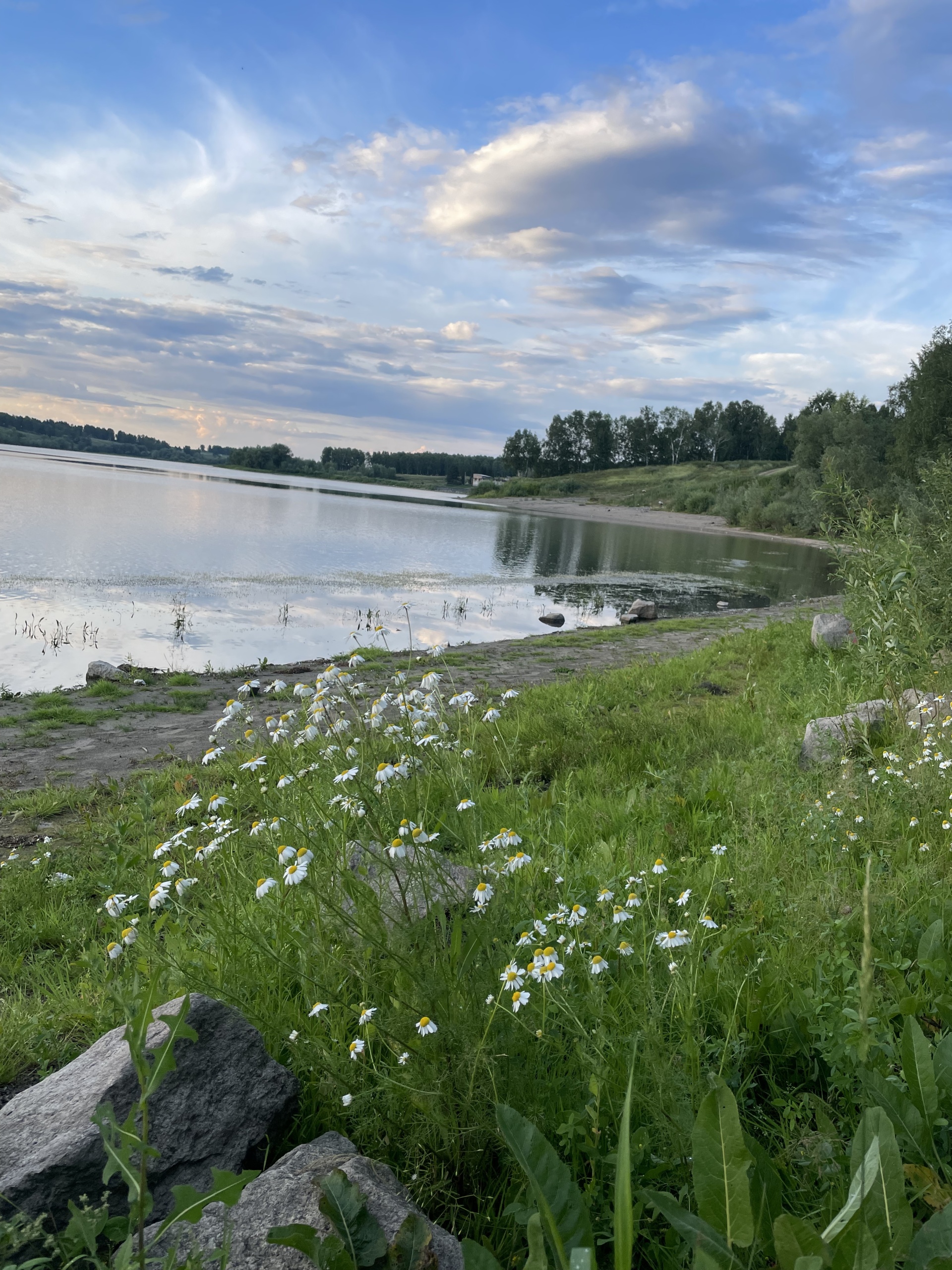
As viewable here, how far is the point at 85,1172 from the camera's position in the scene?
2.04 m

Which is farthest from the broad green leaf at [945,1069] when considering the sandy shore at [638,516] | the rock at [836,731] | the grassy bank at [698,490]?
the grassy bank at [698,490]

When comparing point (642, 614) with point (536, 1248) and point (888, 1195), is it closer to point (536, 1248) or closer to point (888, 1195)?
point (888, 1195)

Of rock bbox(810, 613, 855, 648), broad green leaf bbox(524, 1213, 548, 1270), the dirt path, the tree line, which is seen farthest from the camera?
the tree line

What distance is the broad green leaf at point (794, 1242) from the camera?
4.89 ft

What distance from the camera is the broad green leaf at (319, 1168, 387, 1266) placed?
5.67 feet

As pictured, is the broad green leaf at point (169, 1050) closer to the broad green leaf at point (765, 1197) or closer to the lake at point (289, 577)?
the broad green leaf at point (765, 1197)

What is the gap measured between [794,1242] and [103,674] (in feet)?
39.8

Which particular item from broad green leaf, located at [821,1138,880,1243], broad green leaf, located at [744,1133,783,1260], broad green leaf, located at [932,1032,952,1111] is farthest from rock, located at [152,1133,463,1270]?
broad green leaf, located at [932,1032,952,1111]

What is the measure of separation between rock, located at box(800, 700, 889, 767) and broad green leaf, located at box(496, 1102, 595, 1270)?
4.19 metres

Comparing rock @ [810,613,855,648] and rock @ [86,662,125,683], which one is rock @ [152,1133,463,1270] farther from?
rock @ [86,662,125,683]

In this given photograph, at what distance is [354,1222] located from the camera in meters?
1.76

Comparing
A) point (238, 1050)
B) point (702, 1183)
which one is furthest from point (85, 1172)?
point (702, 1183)

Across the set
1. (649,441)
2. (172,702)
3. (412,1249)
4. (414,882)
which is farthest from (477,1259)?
(649,441)

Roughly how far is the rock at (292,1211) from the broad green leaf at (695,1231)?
564 millimetres
